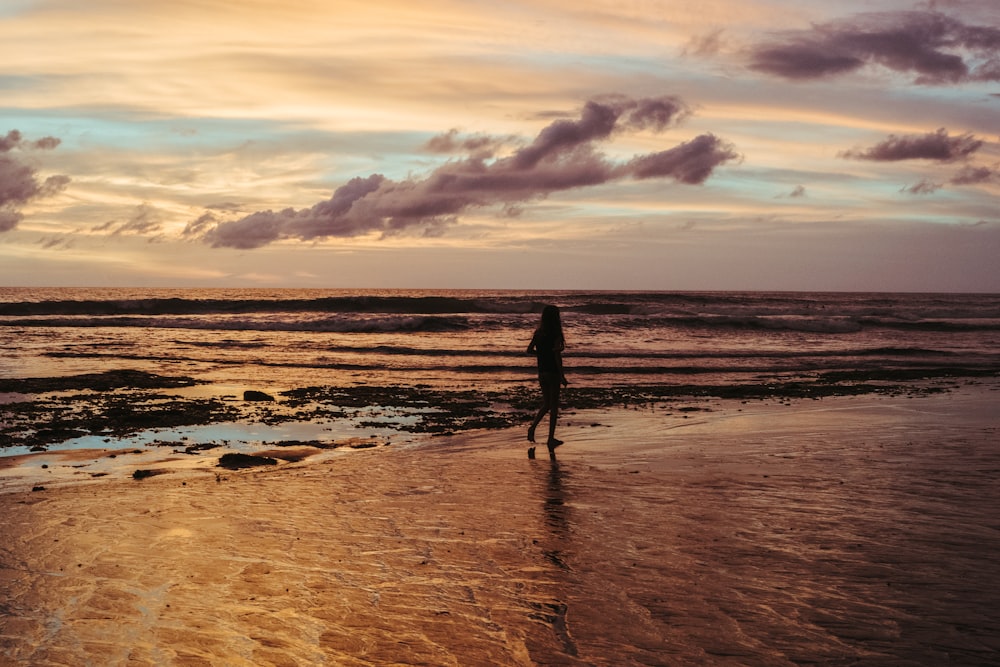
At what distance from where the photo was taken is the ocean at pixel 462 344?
1123 inches

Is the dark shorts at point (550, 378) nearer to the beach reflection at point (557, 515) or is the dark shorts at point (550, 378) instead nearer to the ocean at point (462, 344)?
the beach reflection at point (557, 515)

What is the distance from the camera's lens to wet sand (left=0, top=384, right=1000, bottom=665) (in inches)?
216

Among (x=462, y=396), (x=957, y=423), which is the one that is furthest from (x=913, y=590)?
(x=462, y=396)

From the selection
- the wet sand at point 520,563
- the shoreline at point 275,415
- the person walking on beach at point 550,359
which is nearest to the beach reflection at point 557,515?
the wet sand at point 520,563

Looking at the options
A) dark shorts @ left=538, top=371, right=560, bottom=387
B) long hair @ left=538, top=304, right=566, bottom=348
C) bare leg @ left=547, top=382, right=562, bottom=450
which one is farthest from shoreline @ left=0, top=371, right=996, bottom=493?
long hair @ left=538, top=304, right=566, bottom=348

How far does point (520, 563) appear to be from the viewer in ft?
23.9

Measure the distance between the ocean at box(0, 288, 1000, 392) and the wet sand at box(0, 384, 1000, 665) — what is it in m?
13.5

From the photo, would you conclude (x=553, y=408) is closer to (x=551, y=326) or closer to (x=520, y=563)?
(x=551, y=326)

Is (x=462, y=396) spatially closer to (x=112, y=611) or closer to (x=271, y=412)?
(x=271, y=412)

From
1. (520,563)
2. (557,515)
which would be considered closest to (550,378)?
(557,515)

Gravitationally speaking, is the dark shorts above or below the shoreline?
above

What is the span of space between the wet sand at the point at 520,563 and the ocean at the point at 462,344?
44.4 feet

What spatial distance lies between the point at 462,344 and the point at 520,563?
36.8 meters

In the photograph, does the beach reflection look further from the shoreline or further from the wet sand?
the shoreline
